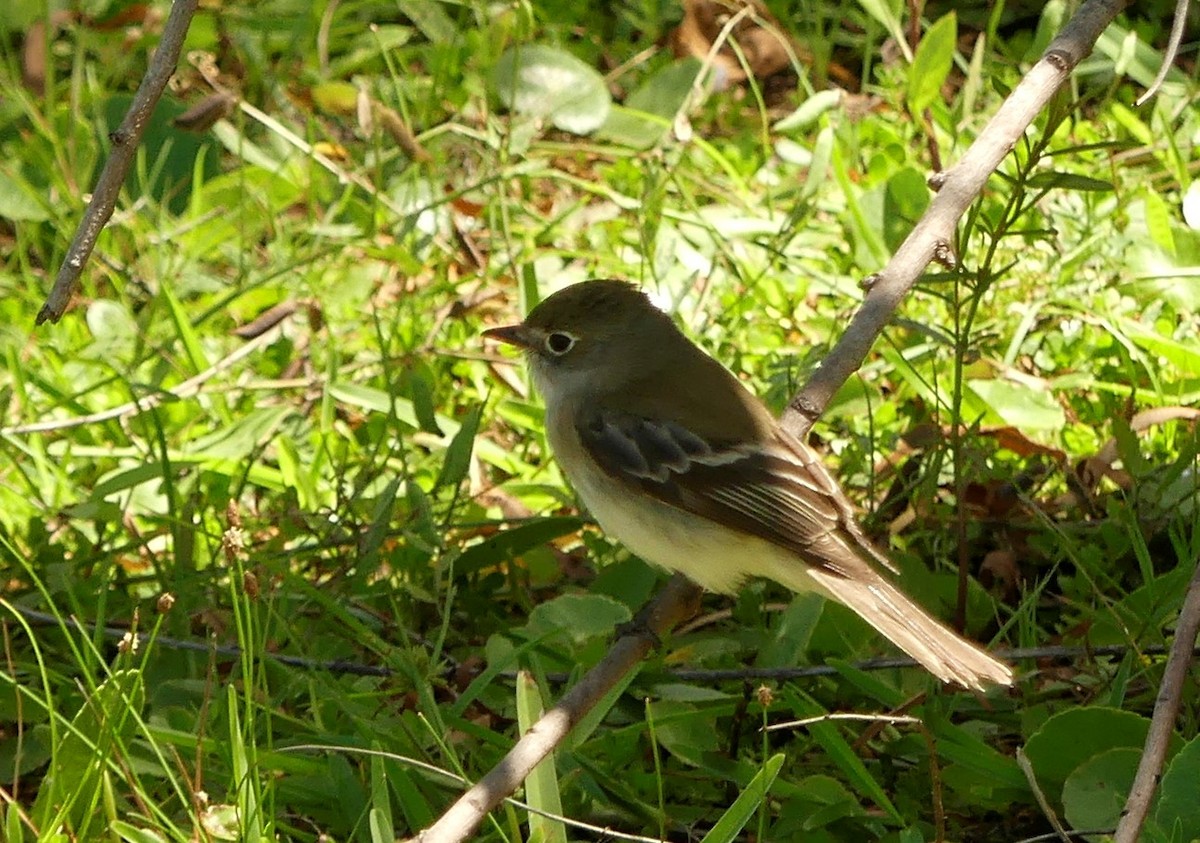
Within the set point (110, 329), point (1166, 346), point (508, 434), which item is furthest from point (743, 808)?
point (110, 329)

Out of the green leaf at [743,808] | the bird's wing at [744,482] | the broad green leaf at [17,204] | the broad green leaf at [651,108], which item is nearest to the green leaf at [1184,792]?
the green leaf at [743,808]

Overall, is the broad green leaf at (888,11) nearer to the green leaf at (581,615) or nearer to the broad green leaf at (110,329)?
the green leaf at (581,615)

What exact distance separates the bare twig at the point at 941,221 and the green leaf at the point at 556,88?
295cm

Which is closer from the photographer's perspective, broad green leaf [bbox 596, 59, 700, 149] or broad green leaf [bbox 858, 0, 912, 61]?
broad green leaf [bbox 858, 0, 912, 61]

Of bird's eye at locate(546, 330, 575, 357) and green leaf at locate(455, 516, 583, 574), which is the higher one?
bird's eye at locate(546, 330, 575, 357)

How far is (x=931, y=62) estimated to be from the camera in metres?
5.01

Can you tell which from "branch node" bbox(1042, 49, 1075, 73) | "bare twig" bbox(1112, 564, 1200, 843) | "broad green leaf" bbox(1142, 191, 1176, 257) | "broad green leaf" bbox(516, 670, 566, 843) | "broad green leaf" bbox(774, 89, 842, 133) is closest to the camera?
"bare twig" bbox(1112, 564, 1200, 843)

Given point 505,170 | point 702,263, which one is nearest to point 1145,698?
point 702,263

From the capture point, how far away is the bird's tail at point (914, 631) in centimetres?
307

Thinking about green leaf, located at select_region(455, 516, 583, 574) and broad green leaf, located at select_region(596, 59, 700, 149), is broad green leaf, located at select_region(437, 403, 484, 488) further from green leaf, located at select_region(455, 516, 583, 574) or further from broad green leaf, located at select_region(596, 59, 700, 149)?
broad green leaf, located at select_region(596, 59, 700, 149)

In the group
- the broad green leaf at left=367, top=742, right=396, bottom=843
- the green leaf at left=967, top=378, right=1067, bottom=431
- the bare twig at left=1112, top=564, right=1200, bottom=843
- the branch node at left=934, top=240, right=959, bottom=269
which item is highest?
the branch node at left=934, top=240, right=959, bottom=269

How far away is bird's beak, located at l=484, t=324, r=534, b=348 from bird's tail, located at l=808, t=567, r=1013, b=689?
1176 millimetres

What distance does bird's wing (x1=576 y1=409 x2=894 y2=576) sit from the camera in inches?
144

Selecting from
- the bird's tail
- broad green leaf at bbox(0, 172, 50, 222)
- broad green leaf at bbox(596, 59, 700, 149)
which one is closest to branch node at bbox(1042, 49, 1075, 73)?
the bird's tail
